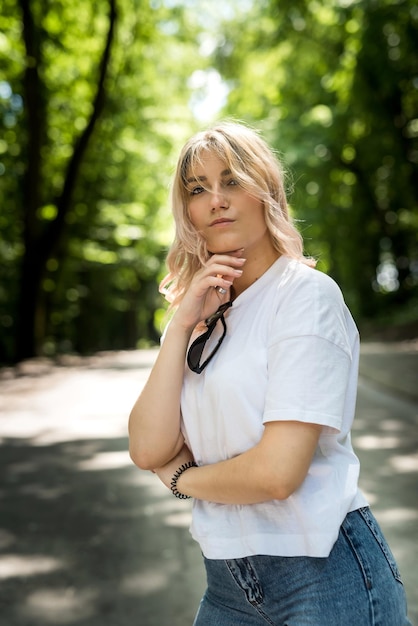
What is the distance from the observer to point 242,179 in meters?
2.03

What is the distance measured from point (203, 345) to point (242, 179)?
42cm

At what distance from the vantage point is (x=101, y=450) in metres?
8.58

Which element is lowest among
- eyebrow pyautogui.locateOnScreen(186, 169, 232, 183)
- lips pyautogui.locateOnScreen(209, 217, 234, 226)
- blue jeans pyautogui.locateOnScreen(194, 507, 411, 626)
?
blue jeans pyautogui.locateOnScreen(194, 507, 411, 626)

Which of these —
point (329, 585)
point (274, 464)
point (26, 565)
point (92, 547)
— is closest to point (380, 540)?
point (329, 585)

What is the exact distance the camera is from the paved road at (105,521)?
4.38 metres

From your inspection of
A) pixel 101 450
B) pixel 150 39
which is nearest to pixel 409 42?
pixel 150 39

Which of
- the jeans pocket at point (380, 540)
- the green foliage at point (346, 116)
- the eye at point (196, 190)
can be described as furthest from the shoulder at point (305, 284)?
the green foliage at point (346, 116)

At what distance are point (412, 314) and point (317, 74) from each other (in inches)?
349

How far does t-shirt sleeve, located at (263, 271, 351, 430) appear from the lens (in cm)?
178

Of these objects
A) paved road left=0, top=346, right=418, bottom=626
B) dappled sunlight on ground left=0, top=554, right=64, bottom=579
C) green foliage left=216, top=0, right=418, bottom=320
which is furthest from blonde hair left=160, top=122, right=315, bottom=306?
green foliage left=216, top=0, right=418, bottom=320

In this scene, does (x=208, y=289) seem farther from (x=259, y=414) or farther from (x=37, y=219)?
(x=37, y=219)

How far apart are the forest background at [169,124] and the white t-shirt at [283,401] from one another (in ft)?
45.6

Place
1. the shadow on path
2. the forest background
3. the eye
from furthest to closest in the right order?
the forest background → the shadow on path → the eye

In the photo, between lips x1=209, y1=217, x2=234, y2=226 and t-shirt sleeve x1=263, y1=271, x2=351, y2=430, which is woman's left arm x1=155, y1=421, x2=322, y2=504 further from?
lips x1=209, y1=217, x2=234, y2=226
